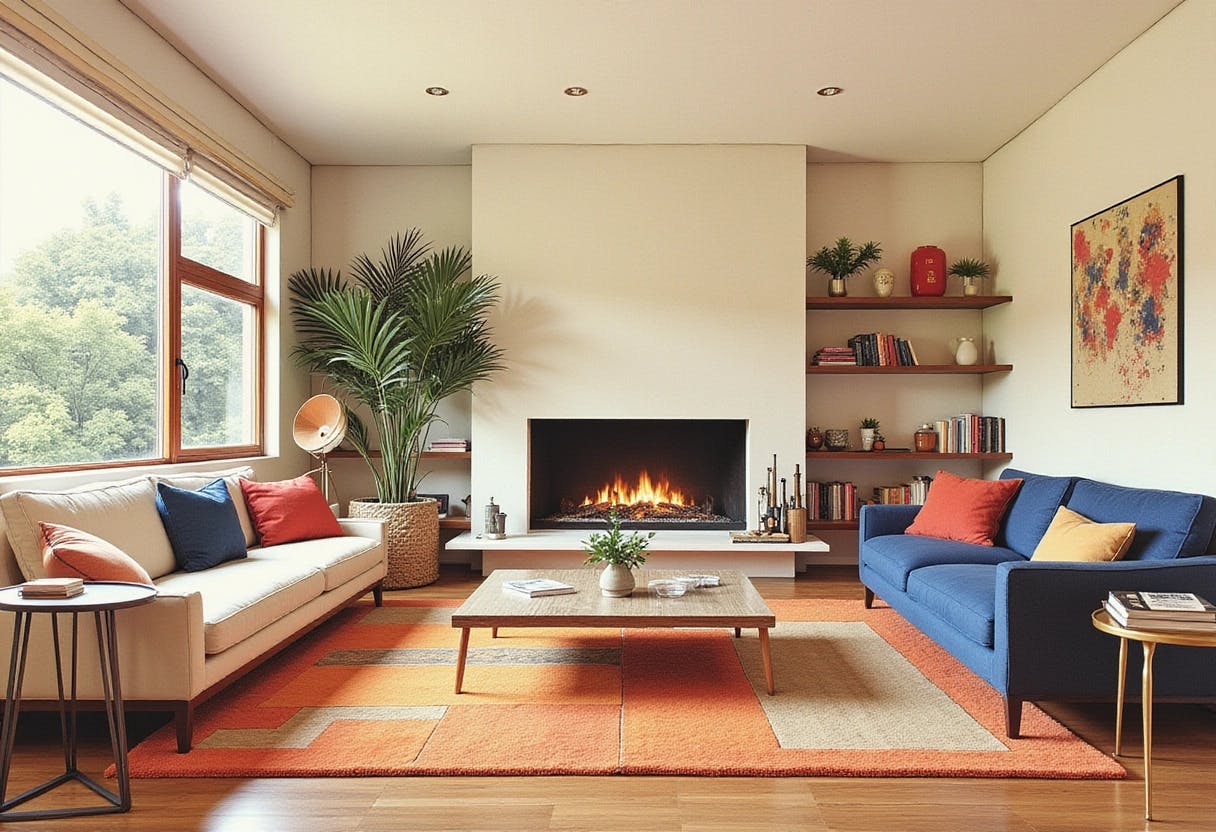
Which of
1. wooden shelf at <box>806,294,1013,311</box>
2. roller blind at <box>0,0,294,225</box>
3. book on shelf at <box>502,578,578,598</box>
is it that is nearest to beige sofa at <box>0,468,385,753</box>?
book on shelf at <box>502,578,578,598</box>

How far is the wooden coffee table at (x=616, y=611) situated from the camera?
3338 mm

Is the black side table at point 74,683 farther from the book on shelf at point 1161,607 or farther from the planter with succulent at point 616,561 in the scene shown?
the book on shelf at point 1161,607

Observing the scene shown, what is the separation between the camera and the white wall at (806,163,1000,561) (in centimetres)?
644

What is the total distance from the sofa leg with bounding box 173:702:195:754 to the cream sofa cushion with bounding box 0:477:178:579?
2.10 ft

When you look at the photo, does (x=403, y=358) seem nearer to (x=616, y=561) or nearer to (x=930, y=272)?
(x=616, y=561)

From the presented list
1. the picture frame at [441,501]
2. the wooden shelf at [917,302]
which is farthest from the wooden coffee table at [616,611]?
the wooden shelf at [917,302]

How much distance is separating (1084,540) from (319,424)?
435 cm

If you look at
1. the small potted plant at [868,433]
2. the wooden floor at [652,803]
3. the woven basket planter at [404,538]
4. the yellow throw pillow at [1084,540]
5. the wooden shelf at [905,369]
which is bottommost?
the wooden floor at [652,803]

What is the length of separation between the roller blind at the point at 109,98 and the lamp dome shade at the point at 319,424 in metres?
1.30

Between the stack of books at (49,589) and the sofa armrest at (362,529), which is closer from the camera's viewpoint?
the stack of books at (49,589)

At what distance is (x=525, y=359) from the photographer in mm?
6047

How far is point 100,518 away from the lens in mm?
3367

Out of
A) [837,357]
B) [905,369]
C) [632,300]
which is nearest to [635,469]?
[632,300]

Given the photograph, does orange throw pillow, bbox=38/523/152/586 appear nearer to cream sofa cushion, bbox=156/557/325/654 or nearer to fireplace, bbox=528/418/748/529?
cream sofa cushion, bbox=156/557/325/654
